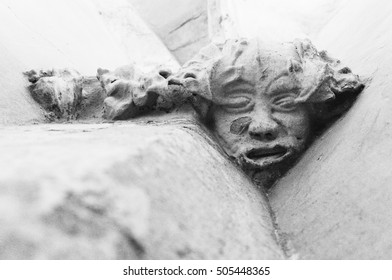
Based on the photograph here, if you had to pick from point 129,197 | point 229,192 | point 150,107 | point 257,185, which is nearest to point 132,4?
point 150,107

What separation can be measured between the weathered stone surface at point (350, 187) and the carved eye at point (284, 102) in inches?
4.8

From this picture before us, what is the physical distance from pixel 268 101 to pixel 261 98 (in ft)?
0.06

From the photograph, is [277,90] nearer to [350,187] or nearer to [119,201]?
[350,187]

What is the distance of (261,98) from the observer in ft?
4.64

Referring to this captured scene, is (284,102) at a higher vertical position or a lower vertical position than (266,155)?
higher

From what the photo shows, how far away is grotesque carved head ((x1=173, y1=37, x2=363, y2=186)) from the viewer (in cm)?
139

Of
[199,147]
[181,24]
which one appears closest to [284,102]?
[199,147]

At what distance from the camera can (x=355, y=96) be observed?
1468mm

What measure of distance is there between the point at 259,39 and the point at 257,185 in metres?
0.41

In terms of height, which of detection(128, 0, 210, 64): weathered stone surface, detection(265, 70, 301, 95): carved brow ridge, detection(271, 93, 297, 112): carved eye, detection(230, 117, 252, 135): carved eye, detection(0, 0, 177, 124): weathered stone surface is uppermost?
detection(265, 70, 301, 95): carved brow ridge

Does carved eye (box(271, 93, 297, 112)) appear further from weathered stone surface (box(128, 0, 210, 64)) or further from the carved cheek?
weathered stone surface (box(128, 0, 210, 64))

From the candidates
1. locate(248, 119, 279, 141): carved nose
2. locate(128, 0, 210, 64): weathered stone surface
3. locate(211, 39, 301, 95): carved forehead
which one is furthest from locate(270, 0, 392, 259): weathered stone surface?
locate(128, 0, 210, 64): weathered stone surface

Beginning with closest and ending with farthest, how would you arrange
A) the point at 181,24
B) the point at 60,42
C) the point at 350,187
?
the point at 350,187 < the point at 60,42 < the point at 181,24

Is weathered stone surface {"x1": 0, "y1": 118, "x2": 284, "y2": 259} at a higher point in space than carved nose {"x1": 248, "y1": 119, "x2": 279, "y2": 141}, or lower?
higher
